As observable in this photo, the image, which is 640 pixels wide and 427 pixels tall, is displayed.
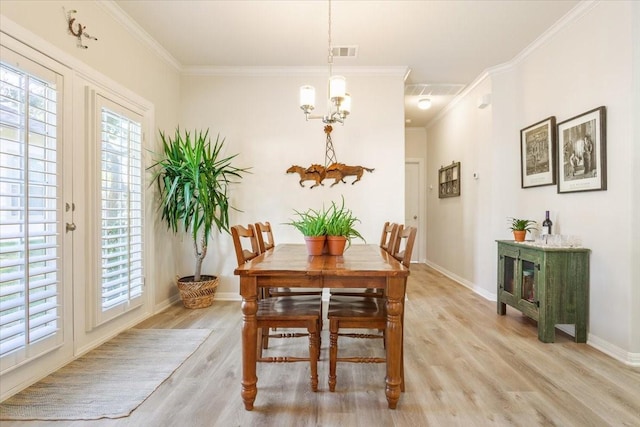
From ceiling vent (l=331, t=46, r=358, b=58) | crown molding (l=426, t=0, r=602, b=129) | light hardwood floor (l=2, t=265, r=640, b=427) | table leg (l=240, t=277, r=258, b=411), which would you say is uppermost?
ceiling vent (l=331, t=46, r=358, b=58)

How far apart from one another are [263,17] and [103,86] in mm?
1413

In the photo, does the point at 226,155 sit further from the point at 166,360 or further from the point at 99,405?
the point at 99,405

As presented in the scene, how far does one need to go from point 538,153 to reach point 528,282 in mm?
1280

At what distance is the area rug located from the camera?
175 centimetres

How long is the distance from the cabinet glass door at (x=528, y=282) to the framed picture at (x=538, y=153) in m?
0.83

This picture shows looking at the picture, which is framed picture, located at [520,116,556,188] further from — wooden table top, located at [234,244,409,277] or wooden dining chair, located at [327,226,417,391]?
wooden table top, located at [234,244,409,277]

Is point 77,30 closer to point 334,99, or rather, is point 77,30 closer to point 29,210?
point 29,210

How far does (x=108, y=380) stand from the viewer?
2070mm

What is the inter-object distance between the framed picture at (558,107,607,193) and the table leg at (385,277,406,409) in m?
1.96

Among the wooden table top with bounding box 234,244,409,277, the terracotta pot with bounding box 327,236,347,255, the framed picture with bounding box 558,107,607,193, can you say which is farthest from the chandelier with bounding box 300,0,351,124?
the framed picture with bounding box 558,107,607,193

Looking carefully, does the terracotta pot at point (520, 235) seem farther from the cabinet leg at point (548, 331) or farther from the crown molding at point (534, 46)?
the crown molding at point (534, 46)

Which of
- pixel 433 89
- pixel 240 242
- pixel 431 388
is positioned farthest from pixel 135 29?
pixel 431 388

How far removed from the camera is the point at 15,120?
1.87m

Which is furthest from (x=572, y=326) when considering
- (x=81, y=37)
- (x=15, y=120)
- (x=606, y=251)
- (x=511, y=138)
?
(x=81, y=37)
